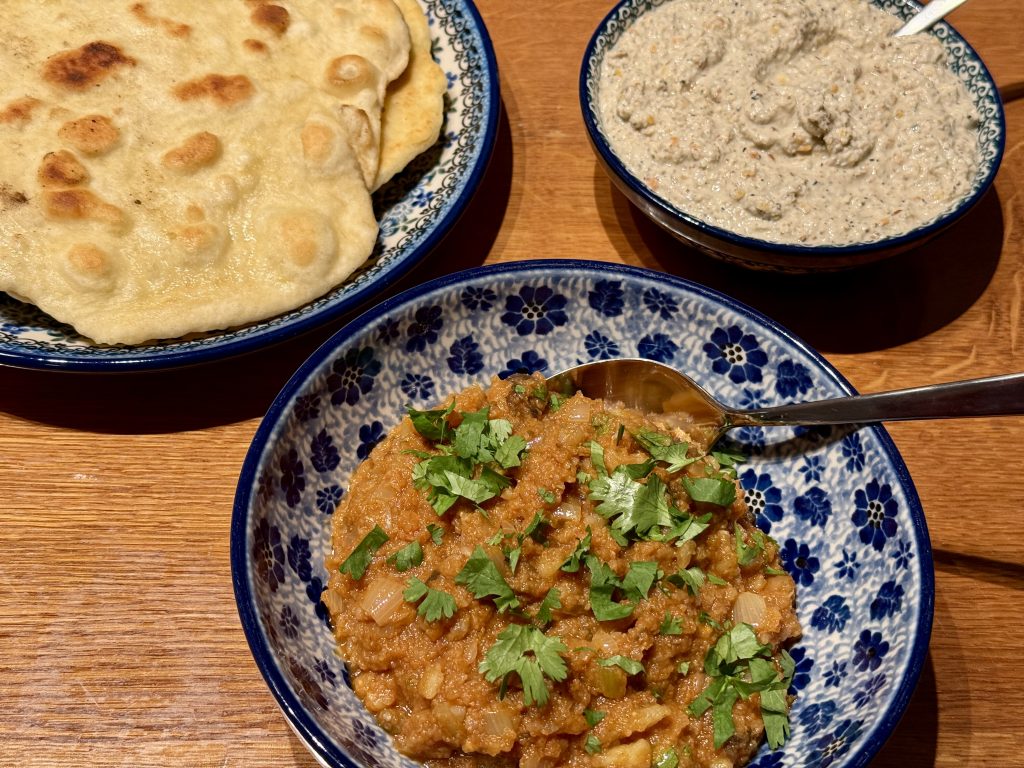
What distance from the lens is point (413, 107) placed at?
2.77 metres

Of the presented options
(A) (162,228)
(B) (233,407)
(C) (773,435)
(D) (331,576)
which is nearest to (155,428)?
(B) (233,407)

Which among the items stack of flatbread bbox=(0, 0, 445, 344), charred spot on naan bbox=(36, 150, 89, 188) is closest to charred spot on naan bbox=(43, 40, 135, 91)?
stack of flatbread bbox=(0, 0, 445, 344)

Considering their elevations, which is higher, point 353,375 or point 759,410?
point 759,410

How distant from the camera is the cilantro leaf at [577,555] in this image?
5.68 ft

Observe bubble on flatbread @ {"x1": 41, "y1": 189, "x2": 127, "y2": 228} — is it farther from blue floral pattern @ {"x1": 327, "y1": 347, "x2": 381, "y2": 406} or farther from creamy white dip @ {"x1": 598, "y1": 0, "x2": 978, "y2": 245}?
creamy white dip @ {"x1": 598, "y1": 0, "x2": 978, "y2": 245}

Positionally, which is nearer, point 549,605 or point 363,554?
point 549,605

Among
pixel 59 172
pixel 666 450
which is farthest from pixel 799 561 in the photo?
pixel 59 172

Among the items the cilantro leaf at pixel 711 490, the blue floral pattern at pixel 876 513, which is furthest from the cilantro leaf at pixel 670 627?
the blue floral pattern at pixel 876 513

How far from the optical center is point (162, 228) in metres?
2.33

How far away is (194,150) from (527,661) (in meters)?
1.85

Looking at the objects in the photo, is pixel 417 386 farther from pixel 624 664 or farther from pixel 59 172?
pixel 59 172

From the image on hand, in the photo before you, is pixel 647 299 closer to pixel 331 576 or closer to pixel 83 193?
pixel 331 576

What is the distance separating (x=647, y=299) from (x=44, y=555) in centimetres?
185

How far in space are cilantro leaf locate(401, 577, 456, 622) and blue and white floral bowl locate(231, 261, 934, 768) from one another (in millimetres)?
291
